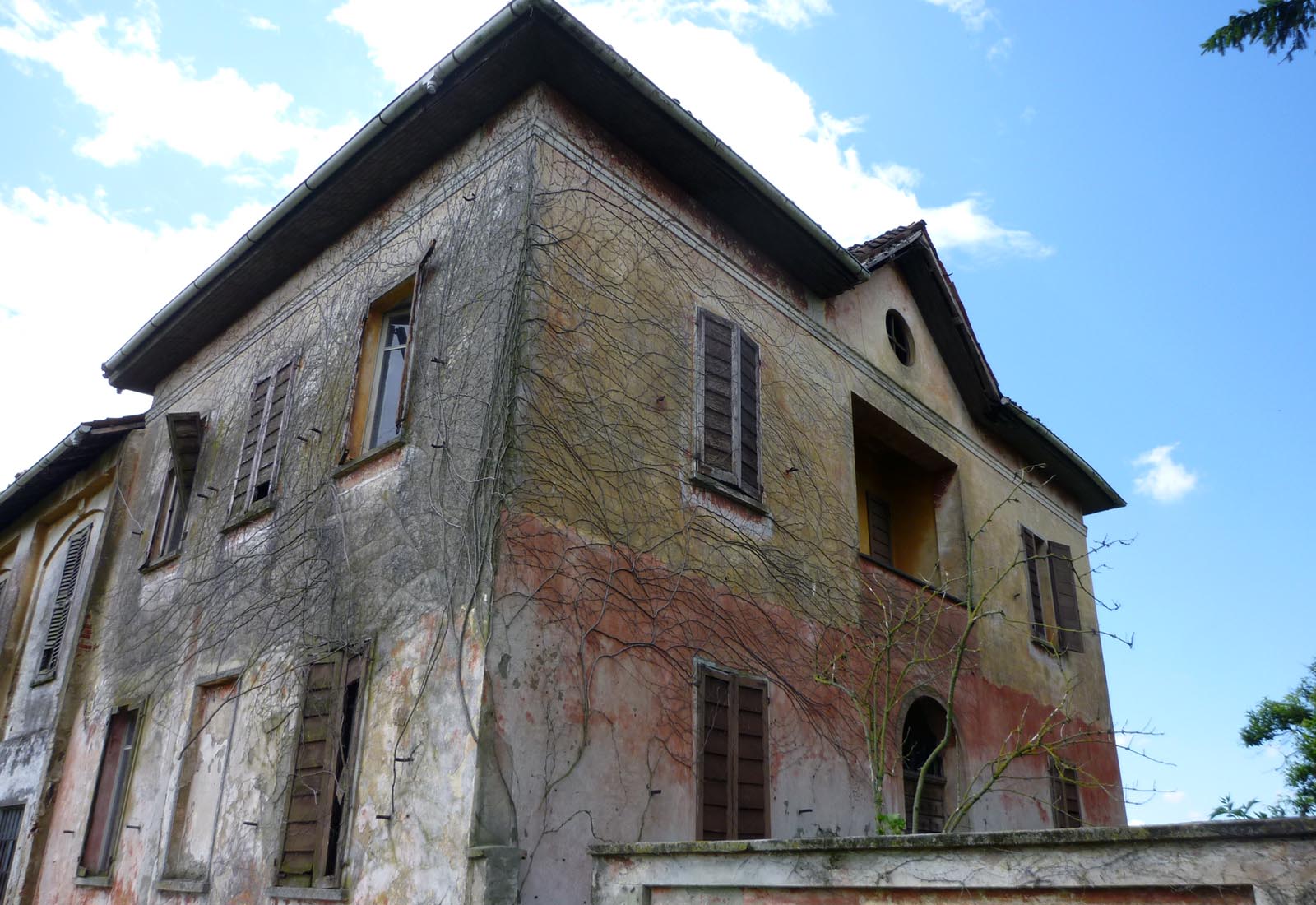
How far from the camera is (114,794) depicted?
9.66m

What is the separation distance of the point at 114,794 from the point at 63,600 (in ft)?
12.8

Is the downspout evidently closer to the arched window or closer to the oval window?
the oval window

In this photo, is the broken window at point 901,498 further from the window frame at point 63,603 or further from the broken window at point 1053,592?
the window frame at point 63,603

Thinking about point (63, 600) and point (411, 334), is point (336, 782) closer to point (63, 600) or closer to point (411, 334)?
point (411, 334)

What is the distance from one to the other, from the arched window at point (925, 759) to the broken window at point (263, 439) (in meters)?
6.28

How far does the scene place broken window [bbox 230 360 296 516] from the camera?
30.9 feet

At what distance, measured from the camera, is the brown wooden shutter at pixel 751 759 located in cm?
759

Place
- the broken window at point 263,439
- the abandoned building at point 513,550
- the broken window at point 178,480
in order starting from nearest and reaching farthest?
the abandoned building at point 513,550 → the broken window at point 263,439 → the broken window at point 178,480

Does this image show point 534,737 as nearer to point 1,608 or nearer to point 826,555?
point 826,555

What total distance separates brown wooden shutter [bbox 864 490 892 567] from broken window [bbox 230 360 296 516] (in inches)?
254

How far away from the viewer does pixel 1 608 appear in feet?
45.4

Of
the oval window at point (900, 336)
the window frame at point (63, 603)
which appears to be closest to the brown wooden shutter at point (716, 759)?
the oval window at point (900, 336)

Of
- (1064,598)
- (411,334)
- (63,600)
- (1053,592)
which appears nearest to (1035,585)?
(1053,592)

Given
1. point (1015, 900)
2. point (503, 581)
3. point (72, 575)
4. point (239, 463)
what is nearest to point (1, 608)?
point (72, 575)
